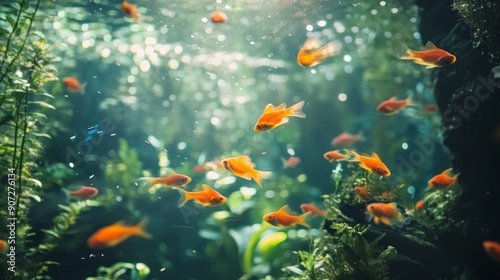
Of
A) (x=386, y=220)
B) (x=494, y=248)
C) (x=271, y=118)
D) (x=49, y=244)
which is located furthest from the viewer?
(x=49, y=244)

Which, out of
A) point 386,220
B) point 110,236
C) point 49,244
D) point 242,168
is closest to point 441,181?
point 386,220

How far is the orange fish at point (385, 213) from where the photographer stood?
4.99 metres

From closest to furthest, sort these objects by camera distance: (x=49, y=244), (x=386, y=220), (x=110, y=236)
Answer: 1. (x=110, y=236)
2. (x=386, y=220)
3. (x=49, y=244)

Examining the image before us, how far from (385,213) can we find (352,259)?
2.75ft

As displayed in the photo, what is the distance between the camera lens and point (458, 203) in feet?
19.2

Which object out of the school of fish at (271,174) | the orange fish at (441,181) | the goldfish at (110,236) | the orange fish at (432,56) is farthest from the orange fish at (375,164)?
the goldfish at (110,236)

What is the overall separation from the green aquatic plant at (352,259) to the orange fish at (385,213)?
285mm

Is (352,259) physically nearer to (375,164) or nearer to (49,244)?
(375,164)

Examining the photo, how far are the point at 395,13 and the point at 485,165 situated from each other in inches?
339

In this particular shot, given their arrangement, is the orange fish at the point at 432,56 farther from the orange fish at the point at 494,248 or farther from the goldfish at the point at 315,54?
the orange fish at the point at 494,248

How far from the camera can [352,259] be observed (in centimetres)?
481

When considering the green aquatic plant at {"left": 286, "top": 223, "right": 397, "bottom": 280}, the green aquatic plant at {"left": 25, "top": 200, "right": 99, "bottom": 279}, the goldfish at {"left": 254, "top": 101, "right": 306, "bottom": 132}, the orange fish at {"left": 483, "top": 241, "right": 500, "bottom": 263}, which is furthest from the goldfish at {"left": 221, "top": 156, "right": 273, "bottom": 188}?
the green aquatic plant at {"left": 25, "top": 200, "right": 99, "bottom": 279}

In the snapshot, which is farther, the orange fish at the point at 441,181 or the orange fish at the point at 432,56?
the orange fish at the point at 441,181

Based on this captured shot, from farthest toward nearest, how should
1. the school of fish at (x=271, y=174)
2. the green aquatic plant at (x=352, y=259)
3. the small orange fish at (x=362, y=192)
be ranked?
the small orange fish at (x=362, y=192) < the green aquatic plant at (x=352, y=259) < the school of fish at (x=271, y=174)
